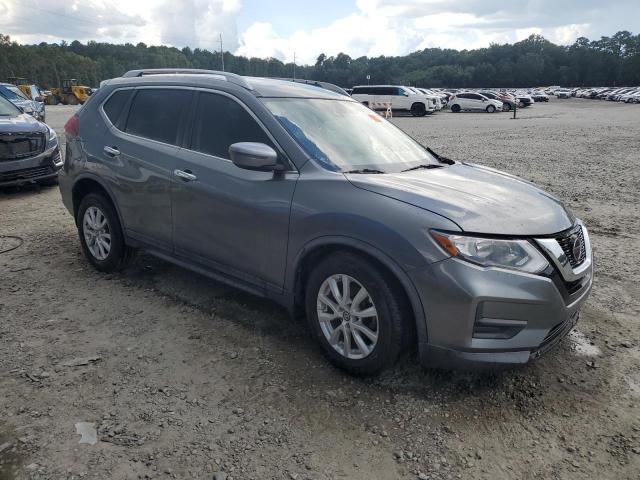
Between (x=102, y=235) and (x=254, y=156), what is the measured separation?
2.29 m

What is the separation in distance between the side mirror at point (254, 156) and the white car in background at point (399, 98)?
3139cm

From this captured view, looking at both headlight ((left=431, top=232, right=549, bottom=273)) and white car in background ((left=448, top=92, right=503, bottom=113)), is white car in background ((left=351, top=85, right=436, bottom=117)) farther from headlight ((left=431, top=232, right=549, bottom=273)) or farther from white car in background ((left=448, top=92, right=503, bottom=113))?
headlight ((left=431, top=232, right=549, bottom=273))

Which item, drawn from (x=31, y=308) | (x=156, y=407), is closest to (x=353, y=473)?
(x=156, y=407)

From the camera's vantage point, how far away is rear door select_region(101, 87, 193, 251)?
13.3 feet

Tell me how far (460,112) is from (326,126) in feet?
130

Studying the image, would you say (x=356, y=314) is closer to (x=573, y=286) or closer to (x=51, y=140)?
(x=573, y=286)

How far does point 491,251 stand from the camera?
269 cm

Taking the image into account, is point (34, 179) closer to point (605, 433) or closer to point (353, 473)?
point (353, 473)

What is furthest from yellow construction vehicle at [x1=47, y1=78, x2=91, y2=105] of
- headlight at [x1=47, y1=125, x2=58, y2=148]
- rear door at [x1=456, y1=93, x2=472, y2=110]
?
headlight at [x1=47, y1=125, x2=58, y2=148]

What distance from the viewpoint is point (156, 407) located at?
288 centimetres

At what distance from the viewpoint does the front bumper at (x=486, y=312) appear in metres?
2.63

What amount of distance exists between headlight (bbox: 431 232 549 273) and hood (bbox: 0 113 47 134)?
25.2ft

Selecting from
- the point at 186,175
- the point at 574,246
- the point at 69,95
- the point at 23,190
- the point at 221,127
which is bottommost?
the point at 69,95

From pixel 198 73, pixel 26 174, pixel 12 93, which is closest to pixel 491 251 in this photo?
pixel 198 73
